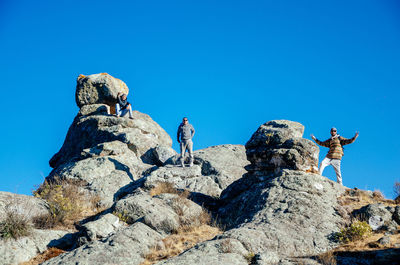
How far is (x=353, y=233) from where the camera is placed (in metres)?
12.5

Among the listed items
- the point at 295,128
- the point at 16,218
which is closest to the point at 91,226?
the point at 16,218

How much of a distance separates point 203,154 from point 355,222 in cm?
1469

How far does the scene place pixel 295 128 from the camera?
739 inches

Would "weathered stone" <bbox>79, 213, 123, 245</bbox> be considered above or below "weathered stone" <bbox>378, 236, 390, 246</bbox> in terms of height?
above

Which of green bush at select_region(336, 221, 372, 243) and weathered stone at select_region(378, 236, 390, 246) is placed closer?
weathered stone at select_region(378, 236, 390, 246)

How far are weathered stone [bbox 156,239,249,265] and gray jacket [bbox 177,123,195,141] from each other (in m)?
11.8

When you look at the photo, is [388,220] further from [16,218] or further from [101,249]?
[16,218]

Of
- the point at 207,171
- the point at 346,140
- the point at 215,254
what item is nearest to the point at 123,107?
the point at 207,171

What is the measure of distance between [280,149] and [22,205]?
1248 cm

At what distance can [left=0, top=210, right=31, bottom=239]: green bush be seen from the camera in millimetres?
13125

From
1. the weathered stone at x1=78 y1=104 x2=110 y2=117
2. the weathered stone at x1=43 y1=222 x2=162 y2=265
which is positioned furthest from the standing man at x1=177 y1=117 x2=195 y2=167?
the weathered stone at x1=78 y1=104 x2=110 y2=117

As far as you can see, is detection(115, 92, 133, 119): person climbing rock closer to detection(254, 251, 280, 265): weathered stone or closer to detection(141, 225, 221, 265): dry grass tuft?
detection(141, 225, 221, 265): dry grass tuft

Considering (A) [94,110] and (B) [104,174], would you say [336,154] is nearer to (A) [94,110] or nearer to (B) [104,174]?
(B) [104,174]

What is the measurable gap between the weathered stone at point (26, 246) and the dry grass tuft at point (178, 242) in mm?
4491
